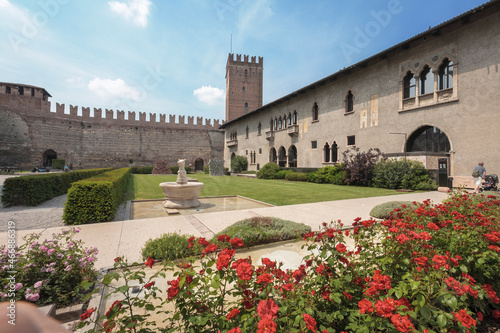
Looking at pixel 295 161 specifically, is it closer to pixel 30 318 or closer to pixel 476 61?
pixel 476 61

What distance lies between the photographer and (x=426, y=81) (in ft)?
47.2

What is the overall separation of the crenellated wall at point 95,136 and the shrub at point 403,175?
32.8 m

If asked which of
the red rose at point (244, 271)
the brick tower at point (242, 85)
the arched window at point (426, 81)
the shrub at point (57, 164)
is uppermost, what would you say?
the brick tower at point (242, 85)

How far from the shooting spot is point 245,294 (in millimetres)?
1578

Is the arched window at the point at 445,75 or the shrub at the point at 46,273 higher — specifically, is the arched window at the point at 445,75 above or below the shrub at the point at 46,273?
above

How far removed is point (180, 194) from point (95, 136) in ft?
116

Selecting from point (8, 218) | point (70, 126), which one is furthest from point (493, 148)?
point (70, 126)

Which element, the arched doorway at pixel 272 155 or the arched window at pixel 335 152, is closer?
the arched window at pixel 335 152

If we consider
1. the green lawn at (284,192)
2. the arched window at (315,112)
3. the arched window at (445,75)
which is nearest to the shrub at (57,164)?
the green lawn at (284,192)

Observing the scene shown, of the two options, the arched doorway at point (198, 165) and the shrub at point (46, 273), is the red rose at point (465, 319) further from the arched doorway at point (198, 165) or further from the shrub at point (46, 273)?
the arched doorway at point (198, 165)

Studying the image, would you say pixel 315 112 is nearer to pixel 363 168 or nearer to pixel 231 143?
pixel 363 168

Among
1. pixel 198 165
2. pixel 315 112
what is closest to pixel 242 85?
pixel 198 165

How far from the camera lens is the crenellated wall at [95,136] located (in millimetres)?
31000

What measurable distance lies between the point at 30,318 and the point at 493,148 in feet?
55.1
